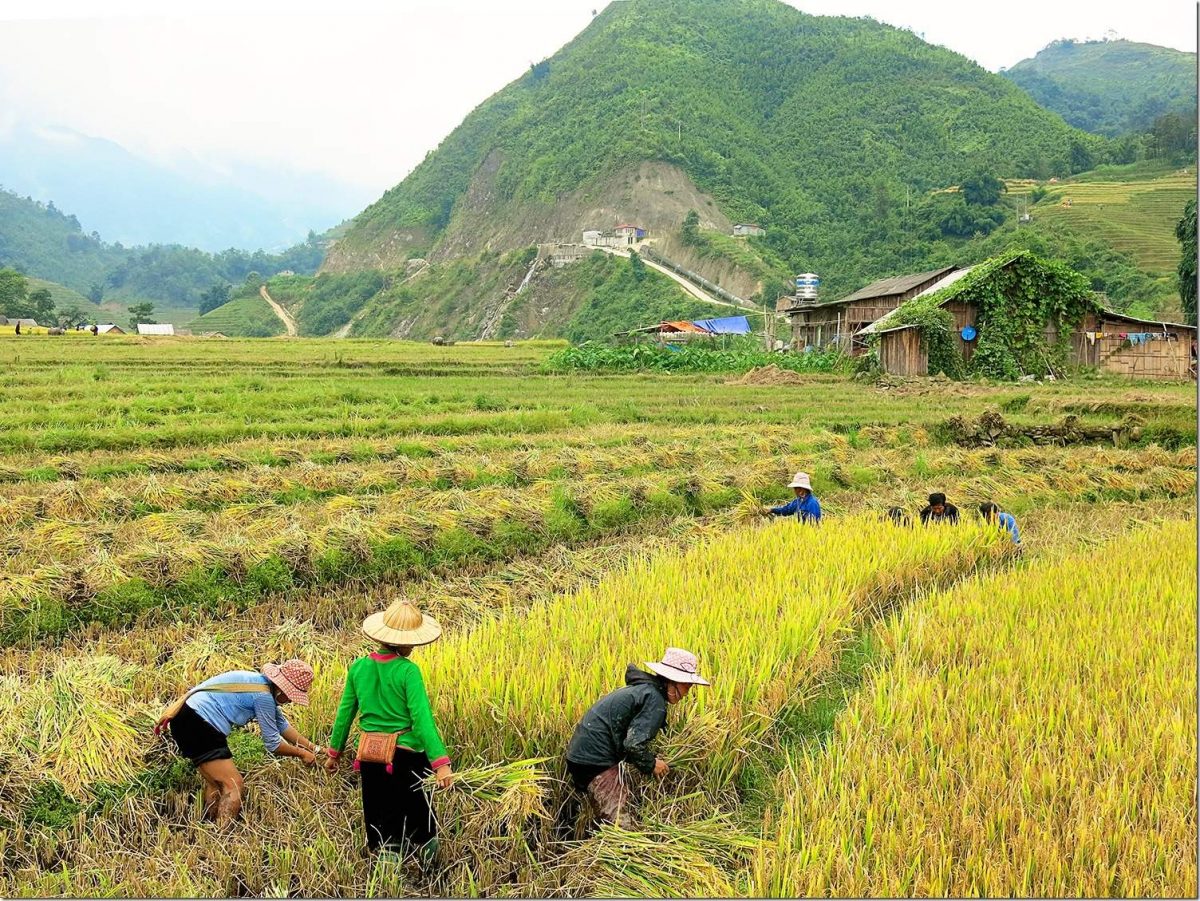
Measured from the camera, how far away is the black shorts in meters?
3.53

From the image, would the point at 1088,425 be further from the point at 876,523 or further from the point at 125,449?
the point at 125,449

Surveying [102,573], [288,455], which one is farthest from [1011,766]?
[288,455]

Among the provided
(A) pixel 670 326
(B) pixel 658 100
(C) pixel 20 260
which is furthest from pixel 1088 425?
(C) pixel 20 260

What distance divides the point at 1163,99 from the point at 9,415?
14354cm

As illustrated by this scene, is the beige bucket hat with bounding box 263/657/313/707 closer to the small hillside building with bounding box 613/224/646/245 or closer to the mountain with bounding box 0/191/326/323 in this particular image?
the small hillside building with bounding box 613/224/646/245

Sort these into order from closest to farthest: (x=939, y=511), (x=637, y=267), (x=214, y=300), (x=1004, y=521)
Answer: (x=1004, y=521), (x=939, y=511), (x=637, y=267), (x=214, y=300)

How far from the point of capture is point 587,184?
269ft

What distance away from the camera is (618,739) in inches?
137

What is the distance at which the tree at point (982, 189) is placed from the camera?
190 ft

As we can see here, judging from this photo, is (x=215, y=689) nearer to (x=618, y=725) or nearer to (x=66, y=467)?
(x=618, y=725)

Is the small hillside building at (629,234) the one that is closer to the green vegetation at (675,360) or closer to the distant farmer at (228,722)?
the green vegetation at (675,360)

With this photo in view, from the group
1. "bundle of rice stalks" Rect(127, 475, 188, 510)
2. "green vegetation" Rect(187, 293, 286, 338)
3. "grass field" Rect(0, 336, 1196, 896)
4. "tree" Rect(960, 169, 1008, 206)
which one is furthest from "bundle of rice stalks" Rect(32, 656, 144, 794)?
"green vegetation" Rect(187, 293, 286, 338)

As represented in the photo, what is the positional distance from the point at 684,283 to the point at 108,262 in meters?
136

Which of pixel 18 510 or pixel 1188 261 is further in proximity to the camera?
pixel 1188 261
